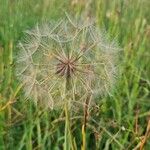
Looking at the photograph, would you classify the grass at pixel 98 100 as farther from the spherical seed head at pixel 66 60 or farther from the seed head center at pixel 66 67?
the seed head center at pixel 66 67

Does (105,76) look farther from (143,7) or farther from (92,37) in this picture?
(143,7)

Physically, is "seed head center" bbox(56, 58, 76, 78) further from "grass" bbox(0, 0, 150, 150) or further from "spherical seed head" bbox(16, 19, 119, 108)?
"grass" bbox(0, 0, 150, 150)

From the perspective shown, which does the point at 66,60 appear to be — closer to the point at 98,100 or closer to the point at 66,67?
the point at 66,67

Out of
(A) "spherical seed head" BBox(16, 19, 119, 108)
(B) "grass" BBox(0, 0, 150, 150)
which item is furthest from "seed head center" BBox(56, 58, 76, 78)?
(B) "grass" BBox(0, 0, 150, 150)

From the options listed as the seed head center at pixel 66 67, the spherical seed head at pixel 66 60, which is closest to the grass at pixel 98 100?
the spherical seed head at pixel 66 60

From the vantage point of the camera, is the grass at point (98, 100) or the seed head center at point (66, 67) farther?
the grass at point (98, 100)
